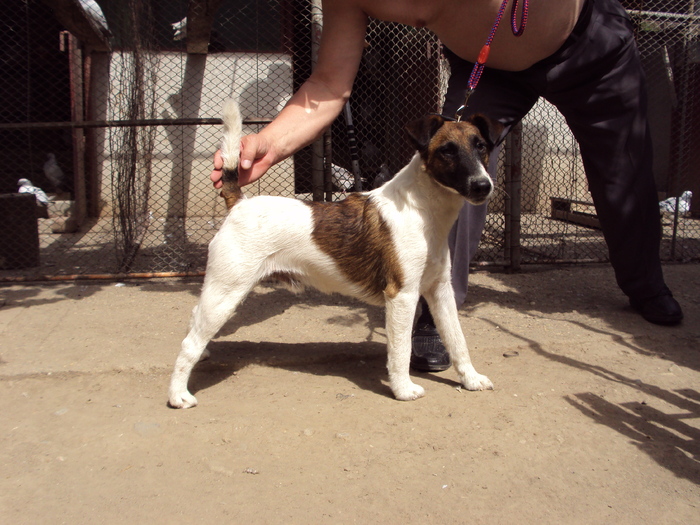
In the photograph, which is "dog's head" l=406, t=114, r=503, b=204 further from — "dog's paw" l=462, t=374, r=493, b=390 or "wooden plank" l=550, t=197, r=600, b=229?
"wooden plank" l=550, t=197, r=600, b=229

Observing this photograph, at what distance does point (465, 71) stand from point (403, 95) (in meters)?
5.33

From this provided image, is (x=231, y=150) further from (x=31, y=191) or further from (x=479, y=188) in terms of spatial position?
(x=31, y=191)

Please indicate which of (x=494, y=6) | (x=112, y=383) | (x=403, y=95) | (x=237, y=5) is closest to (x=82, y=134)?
(x=237, y=5)

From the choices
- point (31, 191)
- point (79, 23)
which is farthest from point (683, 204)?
point (31, 191)

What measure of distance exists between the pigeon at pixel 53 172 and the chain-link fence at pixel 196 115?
2cm

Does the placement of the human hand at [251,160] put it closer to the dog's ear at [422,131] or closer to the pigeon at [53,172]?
the dog's ear at [422,131]

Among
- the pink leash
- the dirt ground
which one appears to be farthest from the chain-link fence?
the pink leash

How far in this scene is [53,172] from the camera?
9227mm

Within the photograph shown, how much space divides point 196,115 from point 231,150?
A: 6.02m

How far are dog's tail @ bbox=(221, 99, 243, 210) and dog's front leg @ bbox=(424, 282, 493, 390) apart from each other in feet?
3.86

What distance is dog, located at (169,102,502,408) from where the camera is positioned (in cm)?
284

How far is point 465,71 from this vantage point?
136 inches

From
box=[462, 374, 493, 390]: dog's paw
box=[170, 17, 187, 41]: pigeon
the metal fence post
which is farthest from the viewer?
box=[170, 17, 187, 41]: pigeon

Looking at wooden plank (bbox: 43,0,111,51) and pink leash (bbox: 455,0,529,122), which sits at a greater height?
wooden plank (bbox: 43,0,111,51)
